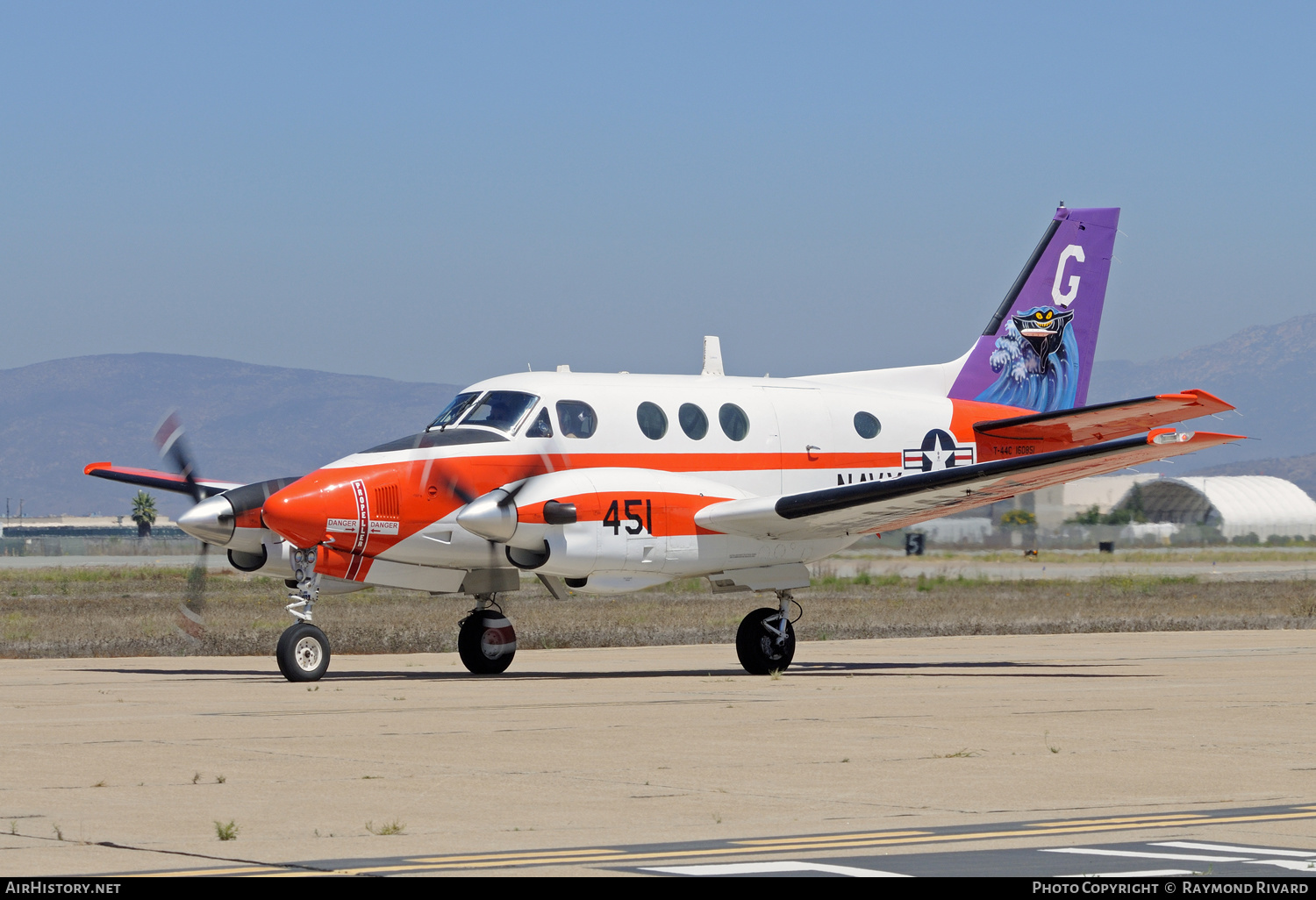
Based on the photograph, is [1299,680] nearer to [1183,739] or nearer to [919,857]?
[1183,739]

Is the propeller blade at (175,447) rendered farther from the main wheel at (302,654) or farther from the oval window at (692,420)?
the oval window at (692,420)

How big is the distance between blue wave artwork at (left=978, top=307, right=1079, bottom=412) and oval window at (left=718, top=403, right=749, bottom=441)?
→ 5586 mm

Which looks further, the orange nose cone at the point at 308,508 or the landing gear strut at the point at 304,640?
the landing gear strut at the point at 304,640

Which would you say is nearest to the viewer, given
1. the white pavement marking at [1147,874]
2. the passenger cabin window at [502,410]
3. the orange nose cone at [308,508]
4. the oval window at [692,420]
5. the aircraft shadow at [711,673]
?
the white pavement marking at [1147,874]

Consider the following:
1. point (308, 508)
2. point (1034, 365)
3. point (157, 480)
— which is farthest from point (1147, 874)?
point (1034, 365)

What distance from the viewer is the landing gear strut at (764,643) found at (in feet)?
79.9

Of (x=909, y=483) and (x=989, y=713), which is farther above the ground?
(x=909, y=483)

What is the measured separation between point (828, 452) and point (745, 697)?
645 centimetres

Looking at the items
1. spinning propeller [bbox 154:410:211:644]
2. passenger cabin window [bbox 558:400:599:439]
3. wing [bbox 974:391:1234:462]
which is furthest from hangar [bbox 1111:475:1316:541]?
spinning propeller [bbox 154:410:211:644]

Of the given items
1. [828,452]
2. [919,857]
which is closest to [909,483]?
[828,452]

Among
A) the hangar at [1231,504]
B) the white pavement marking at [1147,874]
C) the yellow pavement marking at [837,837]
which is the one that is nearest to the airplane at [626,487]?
the yellow pavement marking at [837,837]

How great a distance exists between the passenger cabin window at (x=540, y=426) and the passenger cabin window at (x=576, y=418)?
0.18 meters

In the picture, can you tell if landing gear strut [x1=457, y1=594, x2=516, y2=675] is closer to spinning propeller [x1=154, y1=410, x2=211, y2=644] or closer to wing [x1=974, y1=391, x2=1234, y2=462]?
spinning propeller [x1=154, y1=410, x2=211, y2=644]
